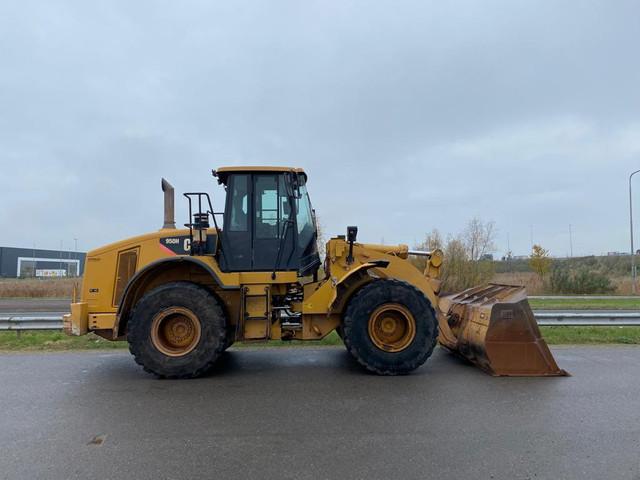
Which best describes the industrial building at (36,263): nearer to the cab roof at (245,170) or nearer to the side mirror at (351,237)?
the cab roof at (245,170)

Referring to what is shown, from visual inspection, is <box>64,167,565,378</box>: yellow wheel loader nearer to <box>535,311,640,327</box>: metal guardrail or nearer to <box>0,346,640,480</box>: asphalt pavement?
<box>0,346,640,480</box>: asphalt pavement

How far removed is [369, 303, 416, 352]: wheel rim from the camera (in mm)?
6203

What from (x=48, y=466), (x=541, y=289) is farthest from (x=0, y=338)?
(x=541, y=289)

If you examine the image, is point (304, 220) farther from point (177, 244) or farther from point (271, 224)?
point (177, 244)

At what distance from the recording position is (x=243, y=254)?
6414 millimetres

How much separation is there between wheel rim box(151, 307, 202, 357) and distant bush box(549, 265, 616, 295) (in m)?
26.2

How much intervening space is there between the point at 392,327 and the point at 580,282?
25134 mm

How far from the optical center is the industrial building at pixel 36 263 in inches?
2606

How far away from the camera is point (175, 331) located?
20.4 feet

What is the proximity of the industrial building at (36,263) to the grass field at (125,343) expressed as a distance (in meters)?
60.0

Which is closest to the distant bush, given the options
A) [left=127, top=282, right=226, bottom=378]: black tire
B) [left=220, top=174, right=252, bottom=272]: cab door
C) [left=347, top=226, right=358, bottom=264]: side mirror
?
[left=347, top=226, right=358, bottom=264]: side mirror

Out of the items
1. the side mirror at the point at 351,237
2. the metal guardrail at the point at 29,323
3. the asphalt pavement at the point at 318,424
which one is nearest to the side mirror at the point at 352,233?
the side mirror at the point at 351,237

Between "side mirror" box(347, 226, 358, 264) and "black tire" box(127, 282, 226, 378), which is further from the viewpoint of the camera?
"side mirror" box(347, 226, 358, 264)

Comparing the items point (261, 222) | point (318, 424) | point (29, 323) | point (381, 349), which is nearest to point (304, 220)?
point (261, 222)
